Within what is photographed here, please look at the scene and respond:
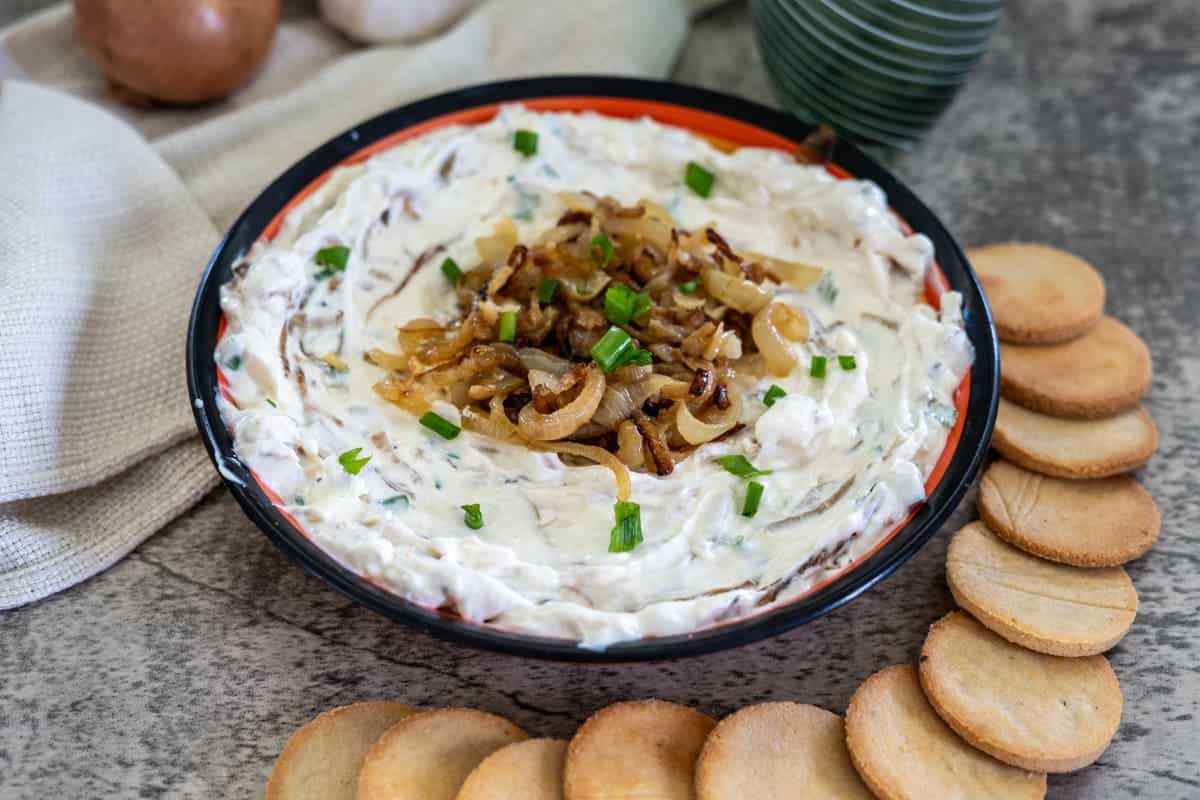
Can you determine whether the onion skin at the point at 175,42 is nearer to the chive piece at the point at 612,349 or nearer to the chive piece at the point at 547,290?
the chive piece at the point at 547,290

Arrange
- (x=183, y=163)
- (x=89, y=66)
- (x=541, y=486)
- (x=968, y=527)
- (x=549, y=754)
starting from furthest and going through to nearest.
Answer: (x=89, y=66), (x=183, y=163), (x=968, y=527), (x=541, y=486), (x=549, y=754)

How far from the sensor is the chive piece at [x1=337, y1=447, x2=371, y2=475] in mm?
3363

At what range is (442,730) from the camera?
3.15m

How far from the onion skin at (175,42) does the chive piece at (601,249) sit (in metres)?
1.90

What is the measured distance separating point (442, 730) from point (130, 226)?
2204 mm

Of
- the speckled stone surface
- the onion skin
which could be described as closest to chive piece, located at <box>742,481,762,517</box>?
the speckled stone surface

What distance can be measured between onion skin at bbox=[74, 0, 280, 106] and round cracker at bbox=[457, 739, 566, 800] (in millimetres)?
3071

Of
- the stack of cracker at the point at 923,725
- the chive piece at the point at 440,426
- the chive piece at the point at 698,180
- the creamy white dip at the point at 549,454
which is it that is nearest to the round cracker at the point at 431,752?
the stack of cracker at the point at 923,725

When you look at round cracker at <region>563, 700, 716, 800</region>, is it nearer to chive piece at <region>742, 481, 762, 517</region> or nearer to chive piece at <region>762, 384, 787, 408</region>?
chive piece at <region>742, 481, 762, 517</region>

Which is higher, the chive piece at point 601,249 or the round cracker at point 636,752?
the chive piece at point 601,249

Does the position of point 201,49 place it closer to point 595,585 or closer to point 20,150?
point 20,150

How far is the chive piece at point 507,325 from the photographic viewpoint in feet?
12.3

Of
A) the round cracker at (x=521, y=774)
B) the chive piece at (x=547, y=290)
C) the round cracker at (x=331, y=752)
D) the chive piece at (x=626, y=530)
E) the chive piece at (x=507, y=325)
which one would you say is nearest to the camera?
the round cracker at (x=521, y=774)

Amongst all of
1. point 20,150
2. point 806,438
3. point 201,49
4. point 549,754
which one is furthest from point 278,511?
point 201,49
